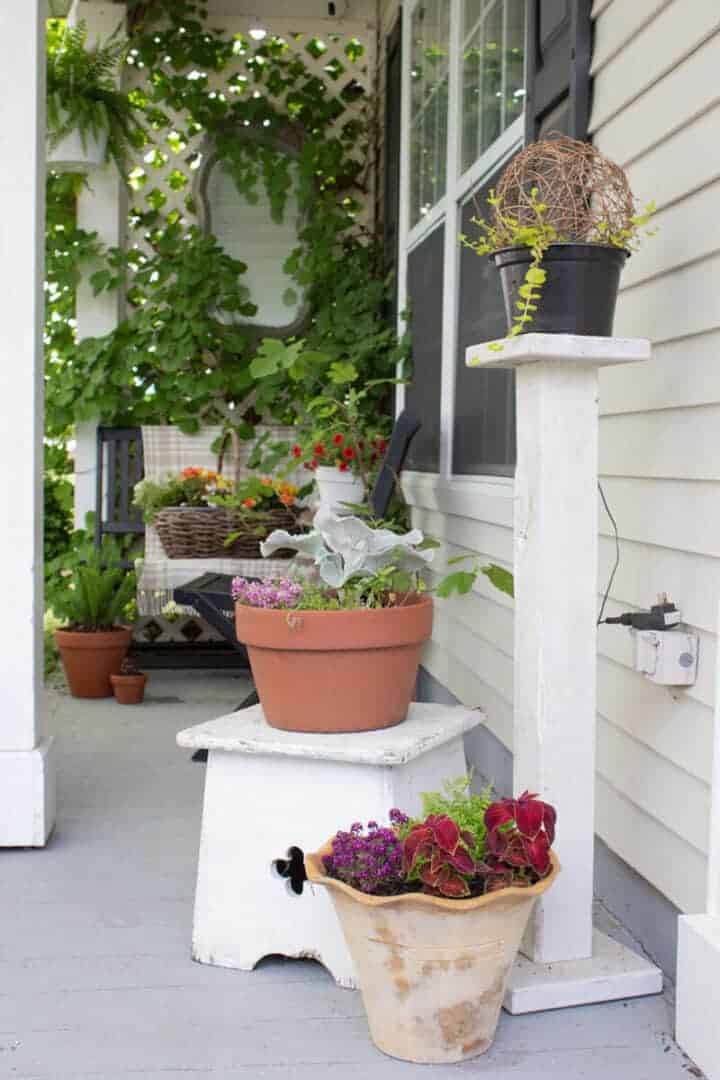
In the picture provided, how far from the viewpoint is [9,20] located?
2.99 metres

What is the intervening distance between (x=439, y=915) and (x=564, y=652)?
20.8 inches

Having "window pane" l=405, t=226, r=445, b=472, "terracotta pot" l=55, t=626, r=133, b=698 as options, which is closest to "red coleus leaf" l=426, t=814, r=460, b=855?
"window pane" l=405, t=226, r=445, b=472

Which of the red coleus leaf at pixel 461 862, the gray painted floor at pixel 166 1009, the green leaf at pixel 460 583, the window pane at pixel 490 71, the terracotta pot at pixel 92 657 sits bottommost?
the gray painted floor at pixel 166 1009

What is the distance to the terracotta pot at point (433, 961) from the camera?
6.46ft

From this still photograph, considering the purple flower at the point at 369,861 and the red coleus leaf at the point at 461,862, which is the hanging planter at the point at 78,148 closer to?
the purple flower at the point at 369,861

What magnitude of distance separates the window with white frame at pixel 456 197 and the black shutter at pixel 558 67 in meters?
0.16

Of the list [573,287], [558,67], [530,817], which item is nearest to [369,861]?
[530,817]

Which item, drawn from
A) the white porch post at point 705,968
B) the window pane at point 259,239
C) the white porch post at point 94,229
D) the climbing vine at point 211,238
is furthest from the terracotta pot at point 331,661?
the window pane at point 259,239

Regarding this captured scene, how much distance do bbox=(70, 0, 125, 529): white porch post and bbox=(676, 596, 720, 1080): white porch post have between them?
4.13 m

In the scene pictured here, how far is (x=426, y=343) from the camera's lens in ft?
15.2

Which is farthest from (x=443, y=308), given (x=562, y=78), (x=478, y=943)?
(x=478, y=943)

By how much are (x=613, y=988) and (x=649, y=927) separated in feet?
0.72

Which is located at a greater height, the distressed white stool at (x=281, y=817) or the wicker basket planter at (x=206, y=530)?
the wicker basket planter at (x=206, y=530)

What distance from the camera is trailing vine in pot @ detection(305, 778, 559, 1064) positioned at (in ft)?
6.47
